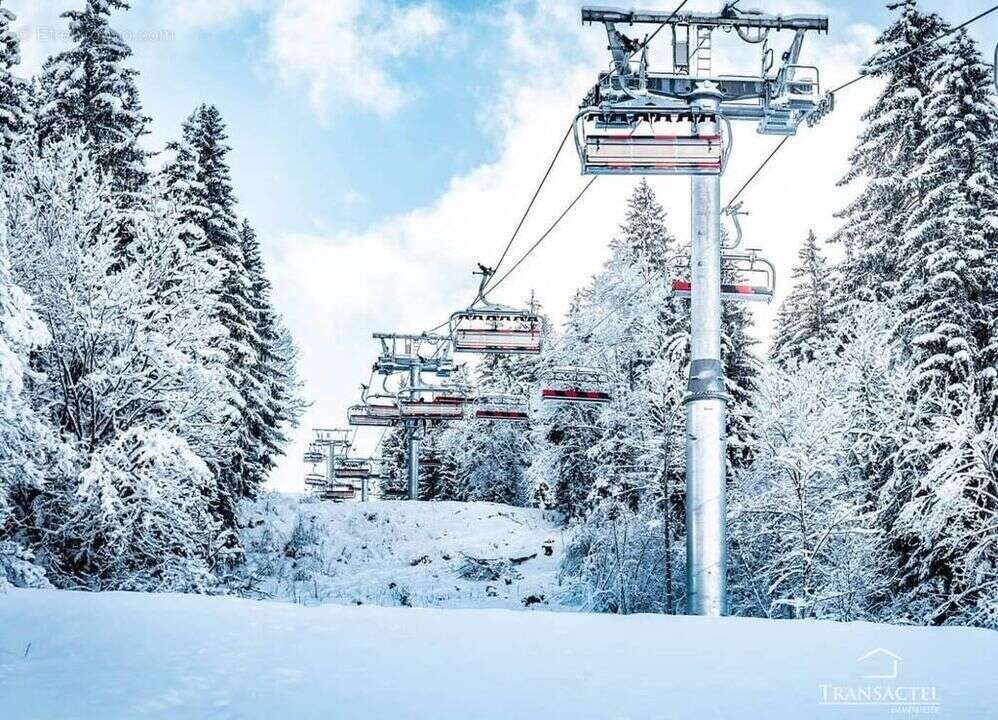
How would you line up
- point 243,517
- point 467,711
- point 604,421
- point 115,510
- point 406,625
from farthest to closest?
point 243,517, point 604,421, point 115,510, point 406,625, point 467,711

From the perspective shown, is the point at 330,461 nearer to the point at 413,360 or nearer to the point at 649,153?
the point at 413,360

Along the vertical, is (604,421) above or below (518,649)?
above

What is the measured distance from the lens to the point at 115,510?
57.2ft

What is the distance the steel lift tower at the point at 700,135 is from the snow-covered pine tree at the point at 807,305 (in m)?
23.2

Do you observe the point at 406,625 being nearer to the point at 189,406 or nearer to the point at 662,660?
the point at 662,660

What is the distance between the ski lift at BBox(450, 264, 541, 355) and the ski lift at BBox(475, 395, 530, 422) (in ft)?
27.4

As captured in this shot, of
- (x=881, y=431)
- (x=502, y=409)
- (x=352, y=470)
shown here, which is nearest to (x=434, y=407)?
(x=502, y=409)

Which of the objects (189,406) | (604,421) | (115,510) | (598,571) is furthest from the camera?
(604,421)

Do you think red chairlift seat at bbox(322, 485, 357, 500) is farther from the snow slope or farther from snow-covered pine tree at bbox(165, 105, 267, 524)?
the snow slope

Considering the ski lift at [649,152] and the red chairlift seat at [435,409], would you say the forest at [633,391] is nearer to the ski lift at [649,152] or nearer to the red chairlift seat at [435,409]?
the ski lift at [649,152]

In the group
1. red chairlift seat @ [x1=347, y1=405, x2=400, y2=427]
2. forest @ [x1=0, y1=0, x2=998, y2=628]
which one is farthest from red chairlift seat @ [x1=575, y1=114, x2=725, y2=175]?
red chairlift seat @ [x1=347, y1=405, x2=400, y2=427]

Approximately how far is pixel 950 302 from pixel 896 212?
4388 mm

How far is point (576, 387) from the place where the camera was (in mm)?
27938

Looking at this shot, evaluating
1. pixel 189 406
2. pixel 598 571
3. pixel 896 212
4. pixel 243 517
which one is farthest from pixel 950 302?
pixel 243 517
